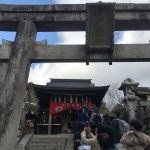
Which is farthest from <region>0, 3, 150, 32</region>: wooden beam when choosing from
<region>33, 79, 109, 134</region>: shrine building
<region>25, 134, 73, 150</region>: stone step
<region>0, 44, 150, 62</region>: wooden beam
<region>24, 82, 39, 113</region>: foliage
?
<region>24, 82, 39, 113</region>: foliage

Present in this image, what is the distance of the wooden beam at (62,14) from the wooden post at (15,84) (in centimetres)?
26

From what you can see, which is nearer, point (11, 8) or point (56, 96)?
point (11, 8)

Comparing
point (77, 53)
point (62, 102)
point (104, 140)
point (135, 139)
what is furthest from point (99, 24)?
point (62, 102)

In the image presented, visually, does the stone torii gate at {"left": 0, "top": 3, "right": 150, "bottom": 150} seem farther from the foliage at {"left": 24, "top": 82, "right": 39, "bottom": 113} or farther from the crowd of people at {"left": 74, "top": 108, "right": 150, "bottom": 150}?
the foliage at {"left": 24, "top": 82, "right": 39, "bottom": 113}

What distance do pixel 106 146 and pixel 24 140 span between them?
7.93 metres

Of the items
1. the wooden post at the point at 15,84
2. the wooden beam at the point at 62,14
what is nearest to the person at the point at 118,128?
the wooden post at the point at 15,84

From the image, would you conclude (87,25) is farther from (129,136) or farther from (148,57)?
(129,136)

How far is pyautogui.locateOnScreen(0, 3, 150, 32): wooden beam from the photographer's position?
7.09 meters

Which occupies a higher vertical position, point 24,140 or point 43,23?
point 43,23

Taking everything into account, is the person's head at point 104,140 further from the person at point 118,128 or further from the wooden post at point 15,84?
the wooden post at point 15,84

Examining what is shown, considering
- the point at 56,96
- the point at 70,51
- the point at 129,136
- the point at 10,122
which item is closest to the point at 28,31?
the point at 70,51

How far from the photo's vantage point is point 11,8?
7148 millimetres

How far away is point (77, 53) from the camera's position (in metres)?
6.89

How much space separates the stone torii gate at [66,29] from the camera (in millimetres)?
6605
